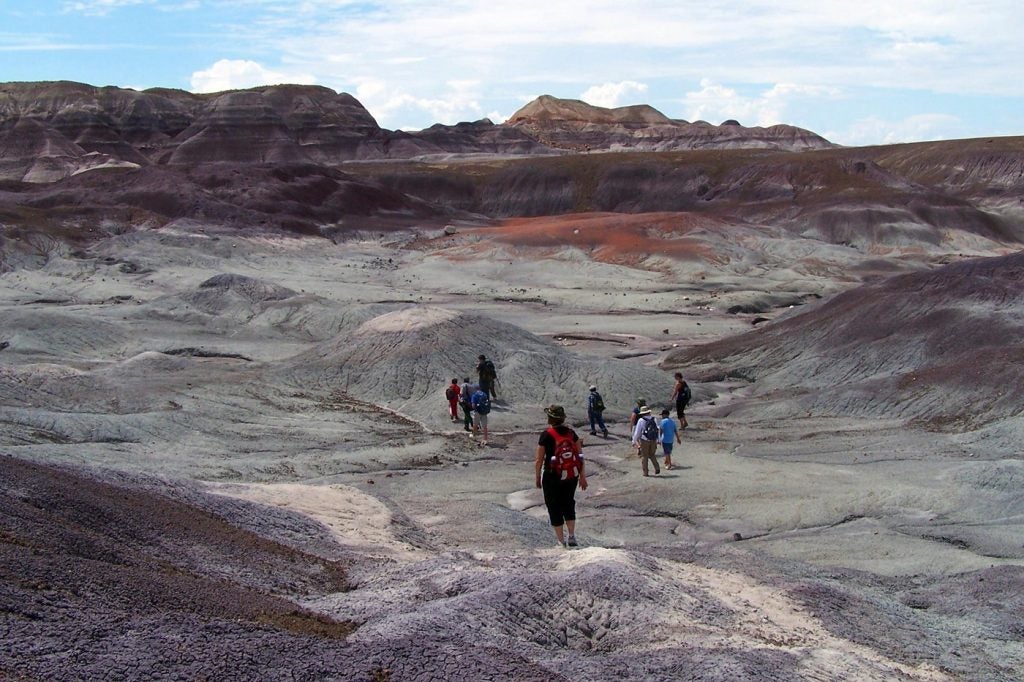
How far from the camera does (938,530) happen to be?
17.4 m

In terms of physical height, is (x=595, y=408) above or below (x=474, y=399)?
Answer: below

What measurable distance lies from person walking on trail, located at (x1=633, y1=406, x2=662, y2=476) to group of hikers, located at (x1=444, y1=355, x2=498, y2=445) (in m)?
4.90

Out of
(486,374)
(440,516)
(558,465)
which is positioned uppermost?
(558,465)

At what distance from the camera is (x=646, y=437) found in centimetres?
2120

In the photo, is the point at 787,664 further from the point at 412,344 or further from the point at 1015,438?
the point at 412,344

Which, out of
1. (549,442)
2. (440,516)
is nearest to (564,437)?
(549,442)

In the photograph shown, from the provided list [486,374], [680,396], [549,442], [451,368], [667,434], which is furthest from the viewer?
[451,368]

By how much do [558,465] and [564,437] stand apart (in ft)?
1.10

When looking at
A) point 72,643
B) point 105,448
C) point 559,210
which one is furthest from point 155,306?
point 559,210

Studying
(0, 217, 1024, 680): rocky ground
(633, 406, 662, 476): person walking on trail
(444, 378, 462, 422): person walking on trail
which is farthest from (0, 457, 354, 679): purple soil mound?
(444, 378, 462, 422): person walking on trail

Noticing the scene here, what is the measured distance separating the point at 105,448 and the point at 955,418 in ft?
61.1

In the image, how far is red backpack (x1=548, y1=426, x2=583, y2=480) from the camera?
12.5 m

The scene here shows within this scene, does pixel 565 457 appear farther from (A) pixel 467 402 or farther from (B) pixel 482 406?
(A) pixel 467 402

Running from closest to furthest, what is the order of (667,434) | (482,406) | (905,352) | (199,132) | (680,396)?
(667,434)
(482,406)
(680,396)
(905,352)
(199,132)
